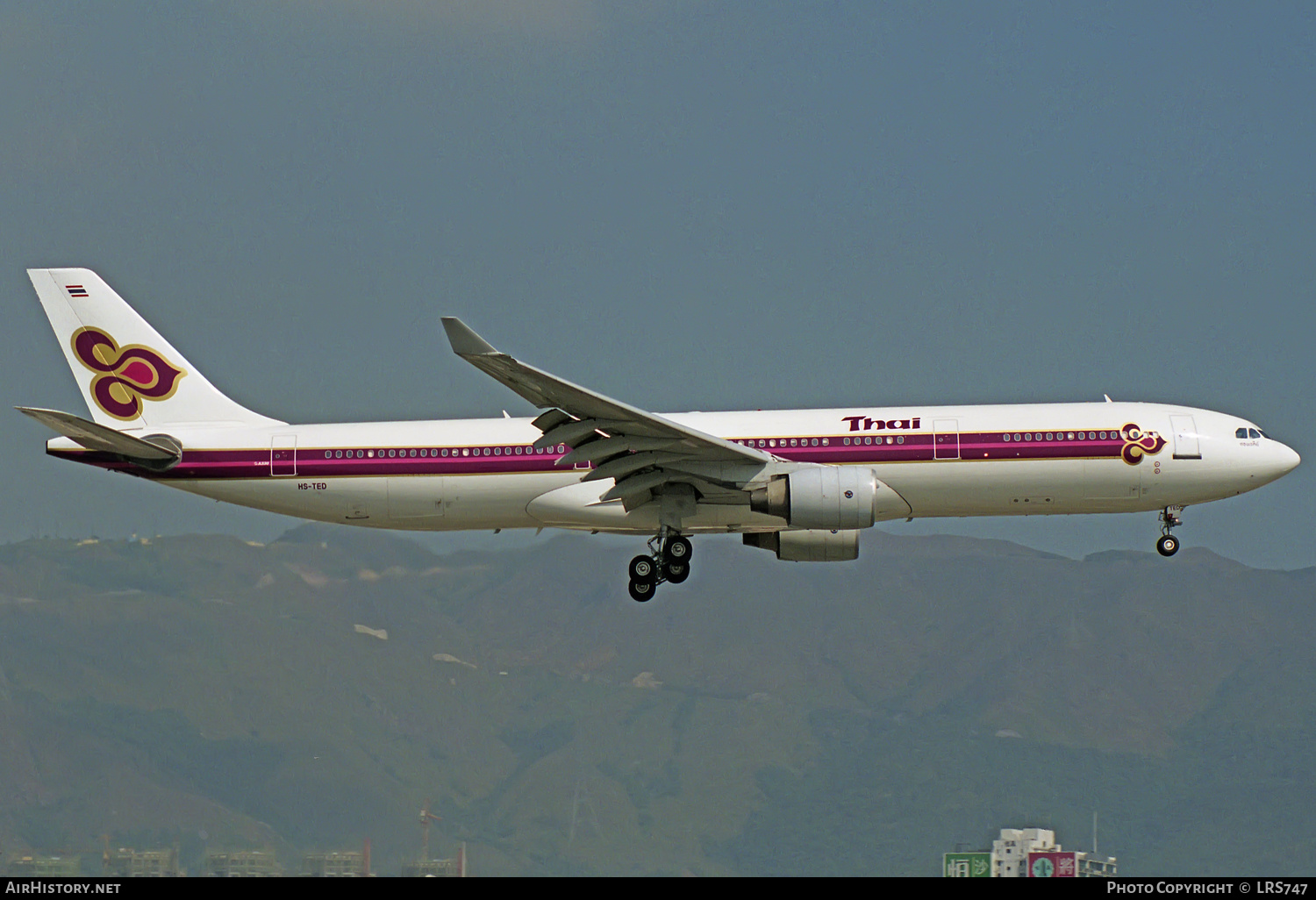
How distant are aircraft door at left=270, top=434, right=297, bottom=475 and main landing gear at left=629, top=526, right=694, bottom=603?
28.3ft

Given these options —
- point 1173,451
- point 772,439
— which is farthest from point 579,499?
point 1173,451

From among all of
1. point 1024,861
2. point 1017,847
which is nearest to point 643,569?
point 1024,861

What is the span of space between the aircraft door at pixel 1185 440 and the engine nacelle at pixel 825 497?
7833 mm

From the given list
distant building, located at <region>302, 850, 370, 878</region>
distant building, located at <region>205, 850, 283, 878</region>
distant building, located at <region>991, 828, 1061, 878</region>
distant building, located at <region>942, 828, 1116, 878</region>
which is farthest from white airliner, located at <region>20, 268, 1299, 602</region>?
distant building, located at <region>991, 828, 1061, 878</region>

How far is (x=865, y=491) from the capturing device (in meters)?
35.1

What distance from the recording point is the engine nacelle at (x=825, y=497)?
35094 millimetres

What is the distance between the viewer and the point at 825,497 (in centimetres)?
3509

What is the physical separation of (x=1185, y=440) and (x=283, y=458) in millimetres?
21884

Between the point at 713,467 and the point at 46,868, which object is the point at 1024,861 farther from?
the point at 713,467

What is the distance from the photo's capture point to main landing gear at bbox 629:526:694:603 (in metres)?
38.1

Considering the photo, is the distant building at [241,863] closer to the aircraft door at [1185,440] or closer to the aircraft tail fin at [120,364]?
the aircraft tail fin at [120,364]

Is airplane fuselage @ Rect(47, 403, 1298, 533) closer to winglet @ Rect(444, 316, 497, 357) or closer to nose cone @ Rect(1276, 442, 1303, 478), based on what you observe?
nose cone @ Rect(1276, 442, 1303, 478)

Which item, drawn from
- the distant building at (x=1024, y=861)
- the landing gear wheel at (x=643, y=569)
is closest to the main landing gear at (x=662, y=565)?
the landing gear wheel at (x=643, y=569)
